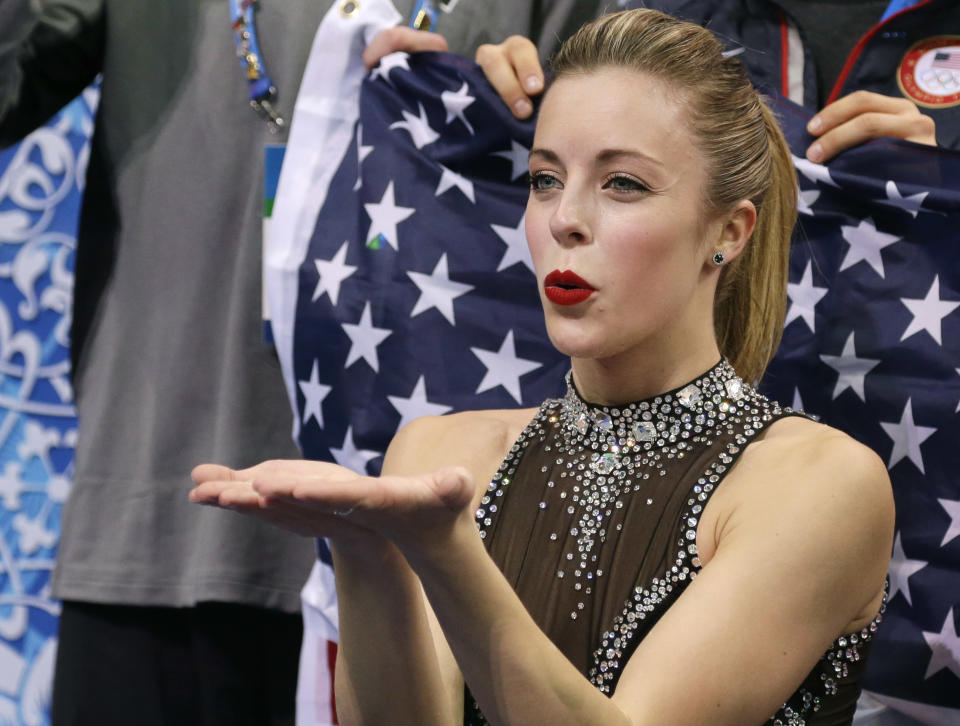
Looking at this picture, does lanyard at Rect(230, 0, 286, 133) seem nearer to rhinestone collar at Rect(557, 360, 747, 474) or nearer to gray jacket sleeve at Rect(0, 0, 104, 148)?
gray jacket sleeve at Rect(0, 0, 104, 148)

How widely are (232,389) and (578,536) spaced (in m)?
1.01

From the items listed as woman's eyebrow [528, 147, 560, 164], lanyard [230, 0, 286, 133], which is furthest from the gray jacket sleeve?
woman's eyebrow [528, 147, 560, 164]

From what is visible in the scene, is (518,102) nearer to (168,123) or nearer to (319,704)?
(168,123)

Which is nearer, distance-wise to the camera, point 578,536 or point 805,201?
point 578,536

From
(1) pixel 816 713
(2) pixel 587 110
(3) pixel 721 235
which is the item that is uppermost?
(2) pixel 587 110

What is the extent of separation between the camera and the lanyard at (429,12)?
2270 mm

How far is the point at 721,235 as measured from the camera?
1.56 meters

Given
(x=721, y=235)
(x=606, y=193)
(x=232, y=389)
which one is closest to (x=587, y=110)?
(x=606, y=193)

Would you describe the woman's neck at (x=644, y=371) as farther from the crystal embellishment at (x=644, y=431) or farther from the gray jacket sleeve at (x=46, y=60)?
the gray jacket sleeve at (x=46, y=60)

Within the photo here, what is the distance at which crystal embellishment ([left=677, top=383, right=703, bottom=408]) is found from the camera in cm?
153

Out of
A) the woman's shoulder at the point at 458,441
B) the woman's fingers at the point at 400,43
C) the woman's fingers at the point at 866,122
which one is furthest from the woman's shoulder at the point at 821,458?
the woman's fingers at the point at 400,43

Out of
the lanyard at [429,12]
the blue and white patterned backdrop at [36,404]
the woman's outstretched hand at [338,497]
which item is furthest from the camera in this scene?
the blue and white patterned backdrop at [36,404]

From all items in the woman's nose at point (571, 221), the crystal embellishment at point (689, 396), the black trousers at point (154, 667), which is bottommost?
the black trousers at point (154, 667)

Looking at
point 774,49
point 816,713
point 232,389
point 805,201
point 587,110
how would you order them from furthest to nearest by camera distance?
point 232,389, point 774,49, point 805,201, point 587,110, point 816,713
